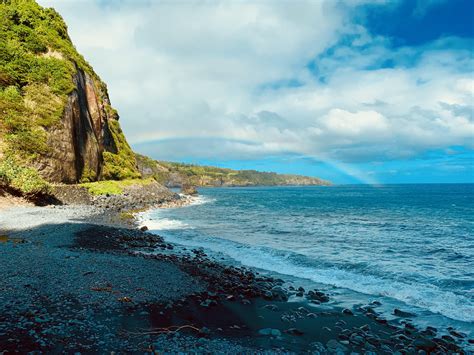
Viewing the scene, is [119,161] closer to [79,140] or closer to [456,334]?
[79,140]

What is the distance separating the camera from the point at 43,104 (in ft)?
134

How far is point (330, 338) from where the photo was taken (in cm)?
838

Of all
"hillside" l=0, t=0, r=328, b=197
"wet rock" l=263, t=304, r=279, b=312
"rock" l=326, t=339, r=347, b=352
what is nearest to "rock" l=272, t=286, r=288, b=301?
"wet rock" l=263, t=304, r=279, b=312

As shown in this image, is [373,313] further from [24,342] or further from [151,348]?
[24,342]

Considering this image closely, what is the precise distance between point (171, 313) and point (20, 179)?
3007 cm

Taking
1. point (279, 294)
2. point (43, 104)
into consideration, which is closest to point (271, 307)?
point (279, 294)

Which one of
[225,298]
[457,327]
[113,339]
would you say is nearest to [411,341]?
[457,327]

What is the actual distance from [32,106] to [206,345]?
143ft

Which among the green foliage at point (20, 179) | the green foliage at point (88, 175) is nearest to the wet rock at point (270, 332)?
the green foliage at point (20, 179)

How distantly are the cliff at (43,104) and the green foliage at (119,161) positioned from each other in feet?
1.51

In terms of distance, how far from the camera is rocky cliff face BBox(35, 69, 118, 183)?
40219 mm

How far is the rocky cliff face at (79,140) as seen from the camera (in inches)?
1583

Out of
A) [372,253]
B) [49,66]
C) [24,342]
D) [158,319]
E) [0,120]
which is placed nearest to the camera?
[24,342]

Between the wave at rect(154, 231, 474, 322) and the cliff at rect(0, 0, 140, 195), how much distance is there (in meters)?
25.6
